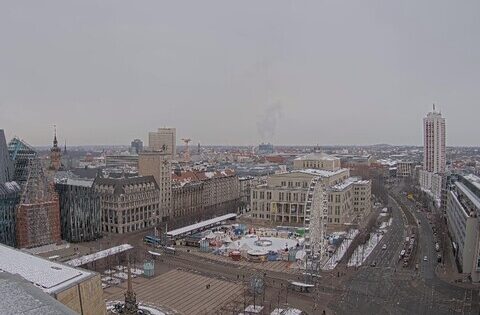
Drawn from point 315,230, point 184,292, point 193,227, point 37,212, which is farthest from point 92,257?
point 315,230

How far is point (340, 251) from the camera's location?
196ft

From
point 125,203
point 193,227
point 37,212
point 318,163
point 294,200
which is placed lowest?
point 193,227

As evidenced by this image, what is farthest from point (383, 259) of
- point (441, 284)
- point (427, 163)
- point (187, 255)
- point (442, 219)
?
point (427, 163)

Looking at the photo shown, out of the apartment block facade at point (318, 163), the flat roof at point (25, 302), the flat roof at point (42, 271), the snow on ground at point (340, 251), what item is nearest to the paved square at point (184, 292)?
the flat roof at point (42, 271)

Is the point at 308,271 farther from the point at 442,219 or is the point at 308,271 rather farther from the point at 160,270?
the point at 442,219

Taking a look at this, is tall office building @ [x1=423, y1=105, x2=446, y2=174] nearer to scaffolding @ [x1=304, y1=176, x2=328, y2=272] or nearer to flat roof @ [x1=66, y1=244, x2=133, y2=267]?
scaffolding @ [x1=304, y1=176, x2=328, y2=272]

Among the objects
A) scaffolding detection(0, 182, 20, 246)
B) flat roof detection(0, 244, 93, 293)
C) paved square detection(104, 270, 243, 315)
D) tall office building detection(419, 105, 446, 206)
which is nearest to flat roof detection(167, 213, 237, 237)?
paved square detection(104, 270, 243, 315)

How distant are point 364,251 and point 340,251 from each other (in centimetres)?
293

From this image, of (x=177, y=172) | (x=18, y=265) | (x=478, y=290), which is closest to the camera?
(x=18, y=265)

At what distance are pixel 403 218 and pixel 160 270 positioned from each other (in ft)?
168

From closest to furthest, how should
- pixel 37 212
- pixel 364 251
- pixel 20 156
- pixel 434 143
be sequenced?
pixel 364 251 < pixel 37 212 < pixel 20 156 < pixel 434 143

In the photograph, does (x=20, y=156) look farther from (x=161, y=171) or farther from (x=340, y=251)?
(x=340, y=251)

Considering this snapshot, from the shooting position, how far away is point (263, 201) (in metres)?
83.7

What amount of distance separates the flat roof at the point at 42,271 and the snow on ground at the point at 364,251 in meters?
Result: 32.8
